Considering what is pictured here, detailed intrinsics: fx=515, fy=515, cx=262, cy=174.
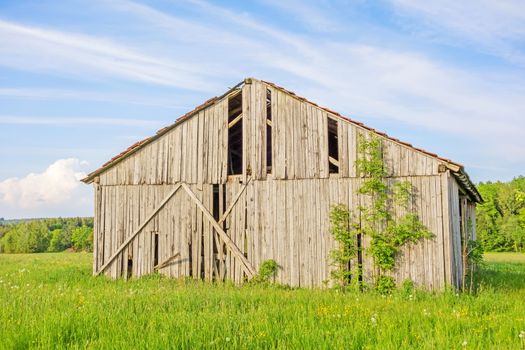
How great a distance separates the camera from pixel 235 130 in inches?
808

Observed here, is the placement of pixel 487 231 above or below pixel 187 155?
below

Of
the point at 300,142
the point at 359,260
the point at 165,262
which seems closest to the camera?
the point at 359,260

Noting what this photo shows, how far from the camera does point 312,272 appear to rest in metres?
16.5

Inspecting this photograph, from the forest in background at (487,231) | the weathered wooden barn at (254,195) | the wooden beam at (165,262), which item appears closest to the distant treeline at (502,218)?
the forest in background at (487,231)

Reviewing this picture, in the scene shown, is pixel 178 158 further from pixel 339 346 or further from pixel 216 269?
pixel 339 346

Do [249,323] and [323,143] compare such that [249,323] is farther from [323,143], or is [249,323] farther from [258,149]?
[258,149]

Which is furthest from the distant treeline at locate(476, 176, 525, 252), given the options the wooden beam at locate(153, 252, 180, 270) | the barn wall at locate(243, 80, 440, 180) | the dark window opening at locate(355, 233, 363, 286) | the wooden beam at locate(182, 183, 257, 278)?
the wooden beam at locate(153, 252, 180, 270)

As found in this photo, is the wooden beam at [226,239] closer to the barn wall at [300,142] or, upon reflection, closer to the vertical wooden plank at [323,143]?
the barn wall at [300,142]

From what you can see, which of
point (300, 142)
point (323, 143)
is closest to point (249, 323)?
point (323, 143)

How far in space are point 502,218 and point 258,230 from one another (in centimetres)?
6450

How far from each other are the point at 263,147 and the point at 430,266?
6.63 metres

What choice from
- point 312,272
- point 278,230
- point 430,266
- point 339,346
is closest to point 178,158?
point 278,230

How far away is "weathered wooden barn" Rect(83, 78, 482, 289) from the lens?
15664mm

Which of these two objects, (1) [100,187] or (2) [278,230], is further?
(1) [100,187]
